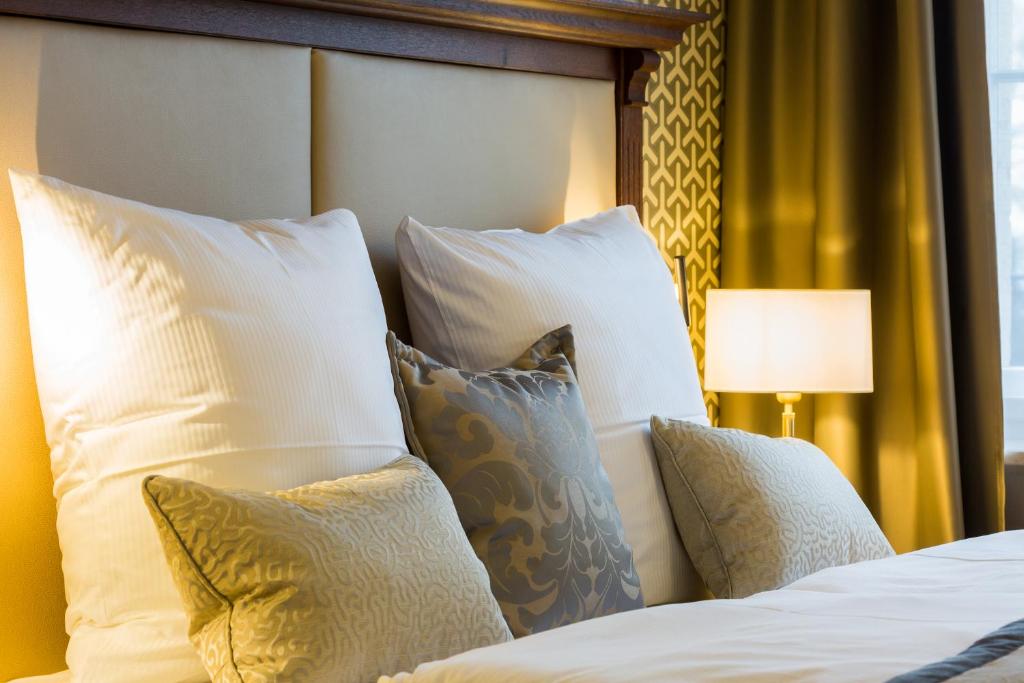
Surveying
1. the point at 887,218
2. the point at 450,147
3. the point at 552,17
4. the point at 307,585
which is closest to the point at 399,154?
the point at 450,147

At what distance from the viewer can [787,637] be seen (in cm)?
130

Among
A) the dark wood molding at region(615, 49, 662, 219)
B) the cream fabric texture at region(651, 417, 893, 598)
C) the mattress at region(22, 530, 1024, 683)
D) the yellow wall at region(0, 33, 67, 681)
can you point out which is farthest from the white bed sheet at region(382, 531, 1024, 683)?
the dark wood molding at region(615, 49, 662, 219)

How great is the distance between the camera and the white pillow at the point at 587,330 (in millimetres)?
2049

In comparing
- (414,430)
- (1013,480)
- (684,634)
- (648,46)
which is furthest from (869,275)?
(684,634)

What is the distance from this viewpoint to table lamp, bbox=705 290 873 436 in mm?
2729

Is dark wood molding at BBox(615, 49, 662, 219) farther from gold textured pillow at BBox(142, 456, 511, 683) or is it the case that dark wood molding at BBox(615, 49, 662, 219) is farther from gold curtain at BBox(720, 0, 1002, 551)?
gold textured pillow at BBox(142, 456, 511, 683)

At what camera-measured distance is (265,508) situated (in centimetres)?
140

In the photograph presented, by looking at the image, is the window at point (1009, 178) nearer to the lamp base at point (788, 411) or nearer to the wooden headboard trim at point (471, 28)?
the lamp base at point (788, 411)

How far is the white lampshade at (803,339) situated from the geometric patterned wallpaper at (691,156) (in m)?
0.57

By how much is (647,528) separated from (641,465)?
111 millimetres

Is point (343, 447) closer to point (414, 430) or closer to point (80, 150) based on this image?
point (414, 430)

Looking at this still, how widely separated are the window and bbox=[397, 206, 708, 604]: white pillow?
4.67ft

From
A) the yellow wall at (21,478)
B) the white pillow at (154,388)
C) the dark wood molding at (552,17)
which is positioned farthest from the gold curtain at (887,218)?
the yellow wall at (21,478)

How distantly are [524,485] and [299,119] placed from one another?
882 mm
